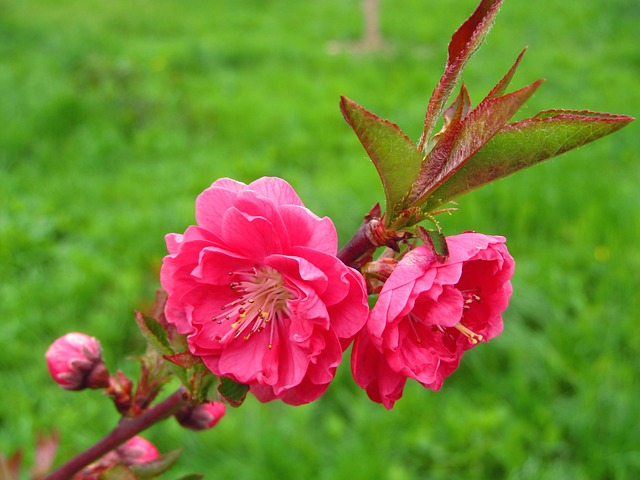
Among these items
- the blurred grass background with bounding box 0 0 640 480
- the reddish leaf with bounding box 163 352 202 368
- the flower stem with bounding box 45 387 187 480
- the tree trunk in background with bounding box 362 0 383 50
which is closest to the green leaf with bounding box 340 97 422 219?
the reddish leaf with bounding box 163 352 202 368

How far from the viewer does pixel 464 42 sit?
66cm

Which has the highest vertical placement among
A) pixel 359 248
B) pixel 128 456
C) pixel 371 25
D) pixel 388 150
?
pixel 388 150

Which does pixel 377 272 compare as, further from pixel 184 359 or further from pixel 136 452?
pixel 136 452

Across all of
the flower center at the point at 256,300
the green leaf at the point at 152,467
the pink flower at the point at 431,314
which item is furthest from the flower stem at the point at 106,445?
the pink flower at the point at 431,314

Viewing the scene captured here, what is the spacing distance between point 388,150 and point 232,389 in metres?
Result: 0.29

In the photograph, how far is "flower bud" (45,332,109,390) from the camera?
0.96m

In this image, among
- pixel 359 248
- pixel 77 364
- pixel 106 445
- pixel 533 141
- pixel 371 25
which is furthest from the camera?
pixel 371 25

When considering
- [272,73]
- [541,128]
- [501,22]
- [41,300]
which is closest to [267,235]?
[541,128]

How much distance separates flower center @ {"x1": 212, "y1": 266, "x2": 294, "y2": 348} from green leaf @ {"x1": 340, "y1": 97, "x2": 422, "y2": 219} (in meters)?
0.17

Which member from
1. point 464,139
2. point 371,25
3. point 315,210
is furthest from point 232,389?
point 371,25

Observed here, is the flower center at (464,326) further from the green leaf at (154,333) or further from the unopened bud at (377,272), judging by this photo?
the green leaf at (154,333)

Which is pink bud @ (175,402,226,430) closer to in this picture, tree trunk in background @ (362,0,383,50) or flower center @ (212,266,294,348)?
flower center @ (212,266,294,348)

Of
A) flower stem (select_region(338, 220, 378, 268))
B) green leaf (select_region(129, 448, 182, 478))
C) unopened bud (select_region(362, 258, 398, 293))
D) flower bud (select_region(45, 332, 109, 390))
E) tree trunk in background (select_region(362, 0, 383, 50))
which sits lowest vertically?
tree trunk in background (select_region(362, 0, 383, 50))

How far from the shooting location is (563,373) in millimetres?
2217
